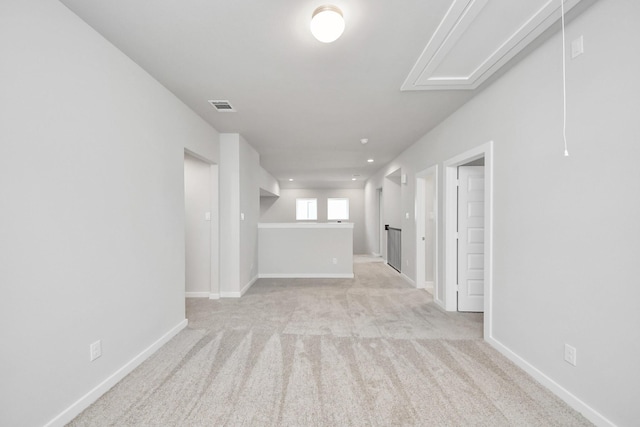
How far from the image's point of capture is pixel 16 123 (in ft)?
4.78

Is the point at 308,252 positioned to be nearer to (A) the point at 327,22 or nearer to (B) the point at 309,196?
(A) the point at 327,22

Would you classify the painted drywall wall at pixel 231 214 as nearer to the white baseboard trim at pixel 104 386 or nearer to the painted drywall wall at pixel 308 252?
the painted drywall wall at pixel 308 252

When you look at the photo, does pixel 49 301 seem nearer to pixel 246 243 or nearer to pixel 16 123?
pixel 16 123

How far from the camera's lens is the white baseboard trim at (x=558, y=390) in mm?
1658

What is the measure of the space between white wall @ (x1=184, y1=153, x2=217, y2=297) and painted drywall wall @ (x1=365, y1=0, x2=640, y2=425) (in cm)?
373

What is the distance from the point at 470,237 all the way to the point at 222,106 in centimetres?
338

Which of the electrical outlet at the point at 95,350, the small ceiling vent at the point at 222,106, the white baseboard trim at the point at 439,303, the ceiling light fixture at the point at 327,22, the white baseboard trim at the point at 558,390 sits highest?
the small ceiling vent at the point at 222,106

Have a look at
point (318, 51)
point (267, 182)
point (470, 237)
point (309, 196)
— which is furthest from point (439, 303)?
point (309, 196)

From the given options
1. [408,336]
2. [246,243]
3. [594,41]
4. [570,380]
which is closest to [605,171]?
[594,41]

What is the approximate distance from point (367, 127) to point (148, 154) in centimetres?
269

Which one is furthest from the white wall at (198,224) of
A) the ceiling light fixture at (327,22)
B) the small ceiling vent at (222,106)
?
the ceiling light fixture at (327,22)

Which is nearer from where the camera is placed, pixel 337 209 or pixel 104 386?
pixel 104 386

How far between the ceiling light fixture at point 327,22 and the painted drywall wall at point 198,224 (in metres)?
3.14

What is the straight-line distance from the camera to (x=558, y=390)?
6.33ft
